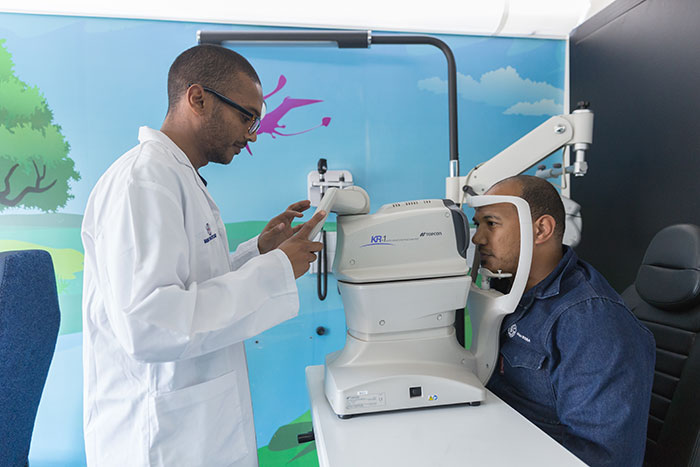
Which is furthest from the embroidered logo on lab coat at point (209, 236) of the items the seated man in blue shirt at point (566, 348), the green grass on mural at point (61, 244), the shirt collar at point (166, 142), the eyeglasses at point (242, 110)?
the green grass on mural at point (61, 244)

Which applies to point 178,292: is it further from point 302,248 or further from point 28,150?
point 28,150

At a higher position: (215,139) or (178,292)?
(215,139)

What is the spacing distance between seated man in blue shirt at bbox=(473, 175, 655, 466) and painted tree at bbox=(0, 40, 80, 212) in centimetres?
213

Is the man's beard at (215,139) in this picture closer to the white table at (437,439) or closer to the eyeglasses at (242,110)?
the eyeglasses at (242,110)

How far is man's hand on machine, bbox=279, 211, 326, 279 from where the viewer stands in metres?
1.07

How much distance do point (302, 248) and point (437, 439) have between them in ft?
1.75

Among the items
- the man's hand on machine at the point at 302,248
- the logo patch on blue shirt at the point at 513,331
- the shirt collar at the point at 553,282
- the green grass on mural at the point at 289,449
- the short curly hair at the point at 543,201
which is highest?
the short curly hair at the point at 543,201

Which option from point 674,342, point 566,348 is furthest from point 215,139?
point 674,342

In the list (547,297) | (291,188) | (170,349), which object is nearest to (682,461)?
(547,297)

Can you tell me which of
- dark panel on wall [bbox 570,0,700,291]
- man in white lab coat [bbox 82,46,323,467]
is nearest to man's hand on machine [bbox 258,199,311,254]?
man in white lab coat [bbox 82,46,323,467]

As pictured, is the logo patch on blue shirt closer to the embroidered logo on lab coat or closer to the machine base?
the machine base

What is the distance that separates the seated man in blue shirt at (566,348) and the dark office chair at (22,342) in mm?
1151

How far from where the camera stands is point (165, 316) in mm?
850

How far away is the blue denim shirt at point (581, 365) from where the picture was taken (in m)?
1.02
